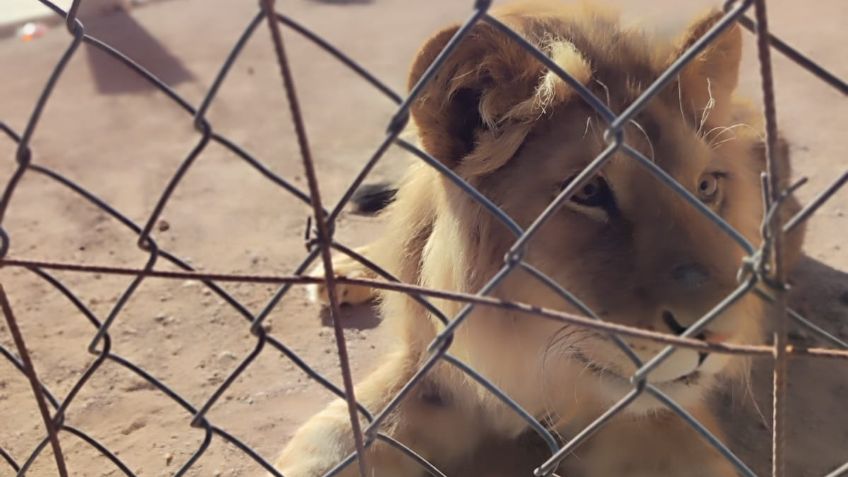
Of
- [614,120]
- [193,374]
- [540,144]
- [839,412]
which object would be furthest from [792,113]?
[614,120]

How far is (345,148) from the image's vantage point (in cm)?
513

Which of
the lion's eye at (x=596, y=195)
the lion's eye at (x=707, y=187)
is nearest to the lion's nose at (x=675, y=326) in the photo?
the lion's eye at (x=596, y=195)

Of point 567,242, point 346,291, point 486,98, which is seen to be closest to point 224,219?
point 346,291

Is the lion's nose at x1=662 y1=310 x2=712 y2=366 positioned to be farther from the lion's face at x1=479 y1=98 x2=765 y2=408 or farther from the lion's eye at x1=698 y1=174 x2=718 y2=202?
the lion's eye at x1=698 y1=174 x2=718 y2=202

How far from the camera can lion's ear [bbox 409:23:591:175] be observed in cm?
231

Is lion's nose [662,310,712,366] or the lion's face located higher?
the lion's face

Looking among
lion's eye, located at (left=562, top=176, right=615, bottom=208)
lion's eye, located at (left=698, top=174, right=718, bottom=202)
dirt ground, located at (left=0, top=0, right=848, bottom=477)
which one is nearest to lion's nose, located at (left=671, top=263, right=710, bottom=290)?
lion's eye, located at (left=562, top=176, right=615, bottom=208)

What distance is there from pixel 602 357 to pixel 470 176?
610 mm

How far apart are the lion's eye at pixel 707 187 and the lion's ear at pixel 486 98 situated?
1.46 feet

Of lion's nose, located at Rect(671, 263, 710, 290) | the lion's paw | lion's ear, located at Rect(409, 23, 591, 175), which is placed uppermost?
the lion's paw

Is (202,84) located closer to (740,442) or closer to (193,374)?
(193,374)

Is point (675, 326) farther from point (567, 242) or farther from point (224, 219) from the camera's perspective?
point (224, 219)

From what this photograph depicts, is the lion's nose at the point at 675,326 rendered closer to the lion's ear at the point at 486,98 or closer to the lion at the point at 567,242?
the lion at the point at 567,242

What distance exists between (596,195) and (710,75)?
0.60 m
